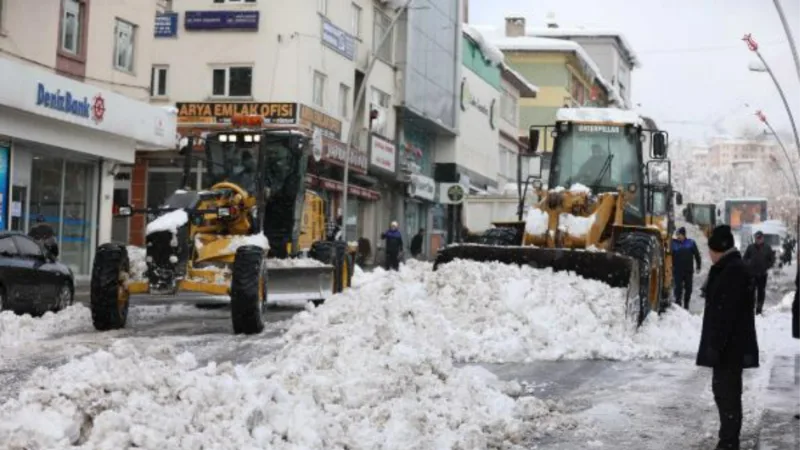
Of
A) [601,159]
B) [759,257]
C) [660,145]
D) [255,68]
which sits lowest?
[759,257]

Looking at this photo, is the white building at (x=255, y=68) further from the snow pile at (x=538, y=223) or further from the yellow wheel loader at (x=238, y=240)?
the snow pile at (x=538, y=223)

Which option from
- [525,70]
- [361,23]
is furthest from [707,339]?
[525,70]

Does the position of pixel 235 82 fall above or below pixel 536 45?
below

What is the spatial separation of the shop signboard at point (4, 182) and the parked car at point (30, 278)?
7053 millimetres

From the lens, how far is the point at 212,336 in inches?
569

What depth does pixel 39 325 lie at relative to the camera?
48.3 ft

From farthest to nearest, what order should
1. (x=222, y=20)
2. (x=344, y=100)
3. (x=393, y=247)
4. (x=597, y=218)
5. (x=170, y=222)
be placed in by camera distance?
(x=344, y=100)
(x=222, y=20)
(x=393, y=247)
(x=597, y=218)
(x=170, y=222)

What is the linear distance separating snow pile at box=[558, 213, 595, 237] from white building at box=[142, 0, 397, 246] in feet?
58.8

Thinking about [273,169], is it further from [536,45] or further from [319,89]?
[536,45]

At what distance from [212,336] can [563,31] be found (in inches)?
3255

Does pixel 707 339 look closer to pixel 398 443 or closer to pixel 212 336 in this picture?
pixel 398 443

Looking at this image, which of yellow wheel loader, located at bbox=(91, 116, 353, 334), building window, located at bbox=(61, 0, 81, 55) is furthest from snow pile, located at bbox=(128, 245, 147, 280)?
building window, located at bbox=(61, 0, 81, 55)

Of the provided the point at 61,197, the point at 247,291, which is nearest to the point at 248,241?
the point at 247,291

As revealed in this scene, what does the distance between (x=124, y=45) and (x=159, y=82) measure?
270 inches
